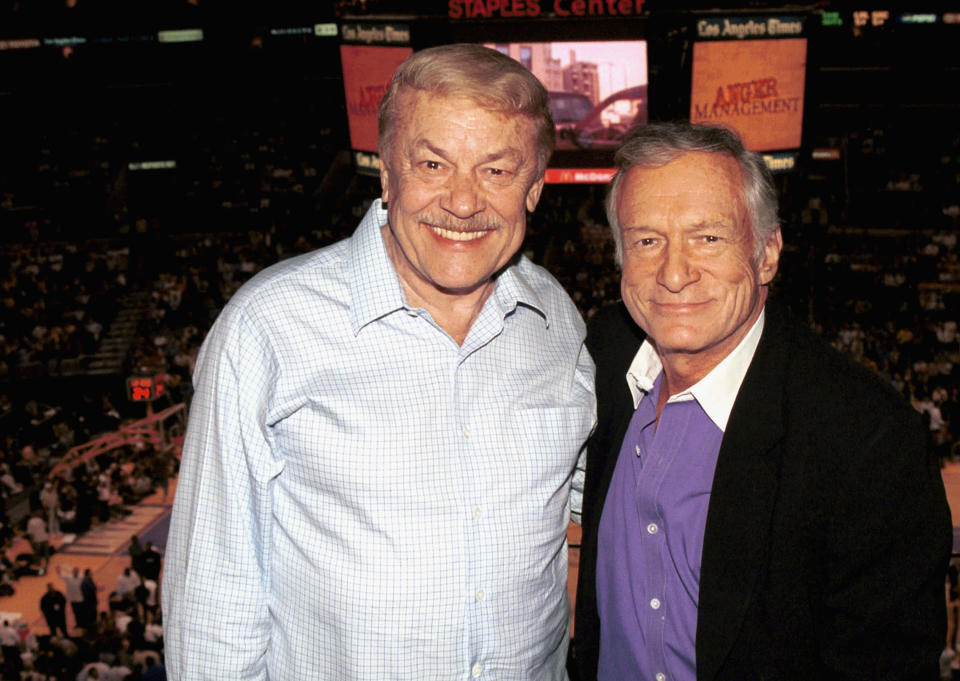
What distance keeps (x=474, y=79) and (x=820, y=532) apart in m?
1.44

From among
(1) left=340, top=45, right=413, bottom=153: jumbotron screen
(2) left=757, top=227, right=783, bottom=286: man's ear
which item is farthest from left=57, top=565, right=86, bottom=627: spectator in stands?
(2) left=757, top=227, right=783, bottom=286: man's ear

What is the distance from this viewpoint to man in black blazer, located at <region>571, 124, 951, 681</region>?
5.97 ft

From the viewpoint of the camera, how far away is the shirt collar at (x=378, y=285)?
2.11m

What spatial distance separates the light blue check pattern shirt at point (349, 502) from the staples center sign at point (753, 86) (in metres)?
10.9

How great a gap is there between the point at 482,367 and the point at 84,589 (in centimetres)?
875

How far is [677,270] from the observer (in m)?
2.06

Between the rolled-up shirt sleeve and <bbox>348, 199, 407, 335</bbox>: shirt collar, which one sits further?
<bbox>348, 199, 407, 335</bbox>: shirt collar

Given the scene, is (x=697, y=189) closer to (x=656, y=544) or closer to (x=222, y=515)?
(x=656, y=544)

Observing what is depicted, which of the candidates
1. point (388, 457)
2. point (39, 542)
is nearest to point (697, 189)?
point (388, 457)

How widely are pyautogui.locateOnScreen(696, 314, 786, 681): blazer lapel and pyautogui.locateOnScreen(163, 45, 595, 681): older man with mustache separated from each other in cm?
47

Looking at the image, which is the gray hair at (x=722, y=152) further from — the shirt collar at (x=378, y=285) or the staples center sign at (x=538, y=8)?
the staples center sign at (x=538, y=8)

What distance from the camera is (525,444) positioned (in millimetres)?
2189

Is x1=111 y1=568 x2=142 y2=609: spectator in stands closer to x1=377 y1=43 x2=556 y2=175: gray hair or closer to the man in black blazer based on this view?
the man in black blazer

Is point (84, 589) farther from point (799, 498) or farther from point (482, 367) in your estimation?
point (799, 498)
